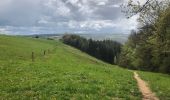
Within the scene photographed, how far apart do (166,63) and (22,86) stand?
60.6 metres

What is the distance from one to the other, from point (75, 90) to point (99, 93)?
4.89ft

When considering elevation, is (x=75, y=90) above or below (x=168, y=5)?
below

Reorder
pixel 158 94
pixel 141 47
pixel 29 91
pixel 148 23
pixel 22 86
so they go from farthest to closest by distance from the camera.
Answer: pixel 141 47 → pixel 148 23 → pixel 158 94 → pixel 22 86 → pixel 29 91

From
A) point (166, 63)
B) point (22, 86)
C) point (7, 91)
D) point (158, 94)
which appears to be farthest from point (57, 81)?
point (166, 63)

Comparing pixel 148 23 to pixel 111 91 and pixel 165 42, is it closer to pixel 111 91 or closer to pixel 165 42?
pixel 165 42

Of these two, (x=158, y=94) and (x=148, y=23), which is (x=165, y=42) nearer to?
(x=148, y=23)

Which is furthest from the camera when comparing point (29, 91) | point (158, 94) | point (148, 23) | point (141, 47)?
point (141, 47)

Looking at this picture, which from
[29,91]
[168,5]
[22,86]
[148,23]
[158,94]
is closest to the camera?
[29,91]

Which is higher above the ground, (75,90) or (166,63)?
(75,90)

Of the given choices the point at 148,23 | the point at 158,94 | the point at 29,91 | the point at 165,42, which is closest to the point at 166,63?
the point at 148,23

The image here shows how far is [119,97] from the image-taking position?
22.8 metres

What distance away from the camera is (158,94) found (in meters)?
25.9

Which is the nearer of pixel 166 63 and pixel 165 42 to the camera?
pixel 165 42

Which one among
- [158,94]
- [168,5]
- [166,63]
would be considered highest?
[168,5]
